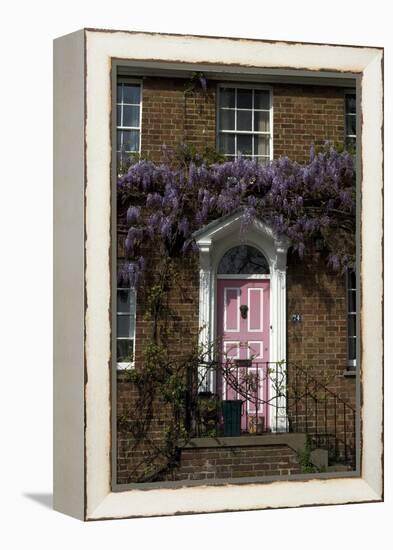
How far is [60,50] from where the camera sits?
24.7 feet

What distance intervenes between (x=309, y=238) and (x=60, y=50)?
281 cm

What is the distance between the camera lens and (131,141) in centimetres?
852

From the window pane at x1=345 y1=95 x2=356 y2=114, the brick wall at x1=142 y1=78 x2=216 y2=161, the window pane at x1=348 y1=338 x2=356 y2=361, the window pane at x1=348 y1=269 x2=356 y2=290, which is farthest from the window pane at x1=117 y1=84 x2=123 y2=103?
the window pane at x1=348 y1=338 x2=356 y2=361

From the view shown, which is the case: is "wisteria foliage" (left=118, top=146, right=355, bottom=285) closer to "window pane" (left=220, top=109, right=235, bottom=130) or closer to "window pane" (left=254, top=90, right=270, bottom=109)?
"window pane" (left=220, top=109, right=235, bottom=130)

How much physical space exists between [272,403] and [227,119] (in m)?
2.49

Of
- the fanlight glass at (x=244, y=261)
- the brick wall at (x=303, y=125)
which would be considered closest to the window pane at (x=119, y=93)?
the brick wall at (x=303, y=125)

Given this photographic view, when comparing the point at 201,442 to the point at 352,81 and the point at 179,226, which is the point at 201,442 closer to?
the point at 179,226

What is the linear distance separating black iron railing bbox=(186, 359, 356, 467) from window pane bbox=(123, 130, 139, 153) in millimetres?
1897

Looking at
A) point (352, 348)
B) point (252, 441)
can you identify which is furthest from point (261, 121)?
point (252, 441)

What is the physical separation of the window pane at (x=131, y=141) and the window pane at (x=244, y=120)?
0.96 m

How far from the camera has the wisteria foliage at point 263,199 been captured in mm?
8703

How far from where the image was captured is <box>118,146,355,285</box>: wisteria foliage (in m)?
8.70

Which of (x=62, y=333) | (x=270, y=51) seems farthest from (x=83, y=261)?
(x=270, y=51)

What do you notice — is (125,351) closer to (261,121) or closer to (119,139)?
(119,139)
